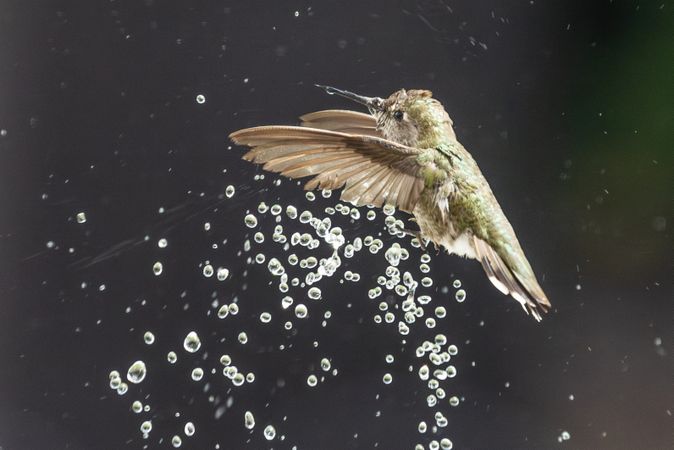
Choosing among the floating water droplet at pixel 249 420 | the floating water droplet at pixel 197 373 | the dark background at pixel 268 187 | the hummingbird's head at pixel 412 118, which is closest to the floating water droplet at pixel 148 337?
the dark background at pixel 268 187

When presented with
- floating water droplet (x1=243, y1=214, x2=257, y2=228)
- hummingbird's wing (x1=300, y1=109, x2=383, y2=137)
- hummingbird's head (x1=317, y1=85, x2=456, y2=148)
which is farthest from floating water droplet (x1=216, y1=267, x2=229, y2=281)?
hummingbird's head (x1=317, y1=85, x2=456, y2=148)

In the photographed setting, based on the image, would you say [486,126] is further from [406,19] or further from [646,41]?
[646,41]

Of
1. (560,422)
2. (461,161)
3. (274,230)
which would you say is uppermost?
(461,161)

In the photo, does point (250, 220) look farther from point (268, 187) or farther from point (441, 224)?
point (441, 224)

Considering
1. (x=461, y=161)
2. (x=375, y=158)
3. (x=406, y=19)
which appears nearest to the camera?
(x=375, y=158)

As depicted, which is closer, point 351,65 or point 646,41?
point 351,65

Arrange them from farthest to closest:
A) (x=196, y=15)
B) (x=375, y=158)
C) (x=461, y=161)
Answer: (x=196, y=15) < (x=461, y=161) < (x=375, y=158)

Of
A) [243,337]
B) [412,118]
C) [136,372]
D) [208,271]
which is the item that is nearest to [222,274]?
[208,271]

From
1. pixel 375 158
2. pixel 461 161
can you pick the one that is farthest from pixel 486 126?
pixel 375 158

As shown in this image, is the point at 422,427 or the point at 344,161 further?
the point at 422,427
